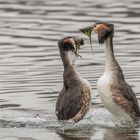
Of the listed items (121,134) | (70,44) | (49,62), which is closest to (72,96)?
(70,44)

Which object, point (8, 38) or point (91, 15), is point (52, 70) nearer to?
point (8, 38)

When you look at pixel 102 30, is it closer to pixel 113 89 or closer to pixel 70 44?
pixel 70 44

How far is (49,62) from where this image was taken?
772 inches

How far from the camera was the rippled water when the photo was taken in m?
13.9

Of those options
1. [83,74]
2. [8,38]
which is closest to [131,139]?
[83,74]

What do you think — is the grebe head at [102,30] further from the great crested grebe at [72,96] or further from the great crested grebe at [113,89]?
the great crested grebe at [72,96]

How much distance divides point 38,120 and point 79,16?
1351cm

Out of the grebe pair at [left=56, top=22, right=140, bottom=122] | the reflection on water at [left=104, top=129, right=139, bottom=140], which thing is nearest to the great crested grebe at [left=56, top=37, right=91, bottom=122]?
the grebe pair at [left=56, top=22, right=140, bottom=122]

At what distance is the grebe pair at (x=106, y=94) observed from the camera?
1395 cm

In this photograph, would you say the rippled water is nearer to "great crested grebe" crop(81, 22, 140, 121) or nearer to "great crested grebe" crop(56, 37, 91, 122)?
"great crested grebe" crop(56, 37, 91, 122)

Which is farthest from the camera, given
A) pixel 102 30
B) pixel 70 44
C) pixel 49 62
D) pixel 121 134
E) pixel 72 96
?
pixel 49 62

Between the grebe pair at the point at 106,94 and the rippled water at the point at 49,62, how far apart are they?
0.22 metres

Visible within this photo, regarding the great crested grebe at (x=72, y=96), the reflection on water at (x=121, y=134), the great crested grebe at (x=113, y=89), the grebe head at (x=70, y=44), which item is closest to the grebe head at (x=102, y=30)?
the great crested grebe at (x=113, y=89)

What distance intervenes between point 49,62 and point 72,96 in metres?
5.46
